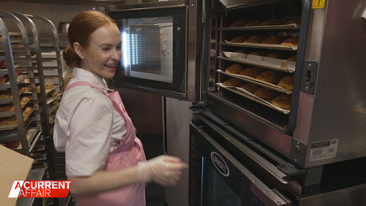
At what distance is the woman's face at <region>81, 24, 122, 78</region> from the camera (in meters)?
0.79

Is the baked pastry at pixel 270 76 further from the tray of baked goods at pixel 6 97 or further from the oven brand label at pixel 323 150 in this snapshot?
the tray of baked goods at pixel 6 97

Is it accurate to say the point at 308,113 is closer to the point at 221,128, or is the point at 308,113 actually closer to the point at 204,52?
the point at 221,128

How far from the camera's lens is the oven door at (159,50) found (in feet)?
3.58

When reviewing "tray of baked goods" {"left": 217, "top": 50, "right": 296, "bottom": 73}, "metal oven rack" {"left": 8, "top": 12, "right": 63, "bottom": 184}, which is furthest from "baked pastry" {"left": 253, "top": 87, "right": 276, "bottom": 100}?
"metal oven rack" {"left": 8, "top": 12, "right": 63, "bottom": 184}

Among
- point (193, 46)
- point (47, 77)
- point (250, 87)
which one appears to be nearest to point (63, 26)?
point (47, 77)

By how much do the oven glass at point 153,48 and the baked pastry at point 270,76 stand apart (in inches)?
15.3

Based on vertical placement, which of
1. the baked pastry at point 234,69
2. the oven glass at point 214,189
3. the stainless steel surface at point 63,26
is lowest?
the oven glass at point 214,189

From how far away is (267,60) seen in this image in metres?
0.81

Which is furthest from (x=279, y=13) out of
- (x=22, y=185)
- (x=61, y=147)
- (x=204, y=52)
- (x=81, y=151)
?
(x=22, y=185)

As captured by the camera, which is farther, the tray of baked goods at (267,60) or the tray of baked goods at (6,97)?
the tray of baked goods at (6,97)

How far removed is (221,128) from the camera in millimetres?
1022

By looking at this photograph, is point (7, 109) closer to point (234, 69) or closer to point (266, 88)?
point (234, 69)

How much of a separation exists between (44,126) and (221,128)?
4.58 feet

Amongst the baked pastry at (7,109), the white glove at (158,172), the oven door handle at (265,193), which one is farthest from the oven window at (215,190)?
the baked pastry at (7,109)
